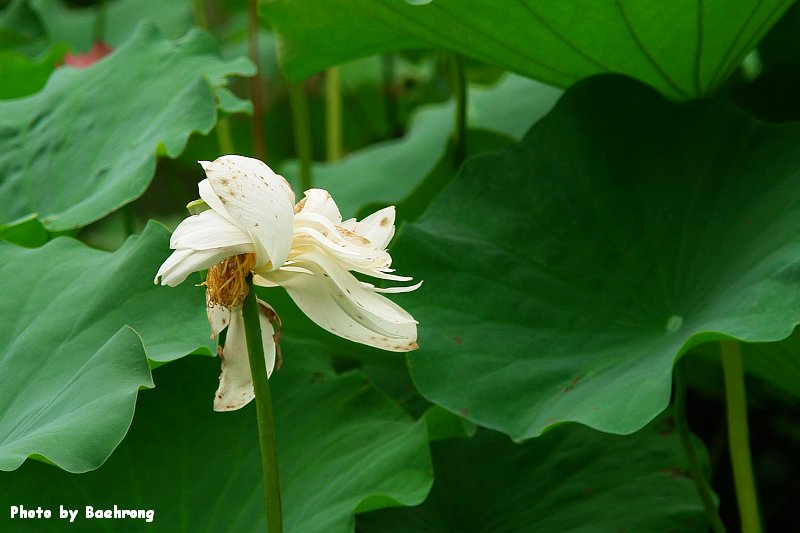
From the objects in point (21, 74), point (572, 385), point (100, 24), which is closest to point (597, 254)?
point (572, 385)

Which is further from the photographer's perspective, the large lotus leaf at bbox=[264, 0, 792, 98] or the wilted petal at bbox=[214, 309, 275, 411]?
the large lotus leaf at bbox=[264, 0, 792, 98]

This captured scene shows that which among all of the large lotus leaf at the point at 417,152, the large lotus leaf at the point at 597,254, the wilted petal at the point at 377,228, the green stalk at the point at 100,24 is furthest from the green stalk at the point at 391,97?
the wilted petal at the point at 377,228

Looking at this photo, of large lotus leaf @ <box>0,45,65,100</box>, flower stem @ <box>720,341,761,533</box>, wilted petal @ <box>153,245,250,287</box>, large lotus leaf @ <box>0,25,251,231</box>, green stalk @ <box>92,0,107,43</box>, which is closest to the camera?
wilted petal @ <box>153,245,250,287</box>

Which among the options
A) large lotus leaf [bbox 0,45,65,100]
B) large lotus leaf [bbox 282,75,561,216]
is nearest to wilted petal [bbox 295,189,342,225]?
large lotus leaf [bbox 282,75,561,216]

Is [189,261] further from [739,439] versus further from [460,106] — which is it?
[460,106]

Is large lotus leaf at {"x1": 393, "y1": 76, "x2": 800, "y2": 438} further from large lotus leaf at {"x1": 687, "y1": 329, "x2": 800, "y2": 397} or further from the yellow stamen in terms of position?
the yellow stamen

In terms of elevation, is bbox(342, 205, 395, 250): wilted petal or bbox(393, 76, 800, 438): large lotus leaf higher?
bbox(342, 205, 395, 250): wilted petal
